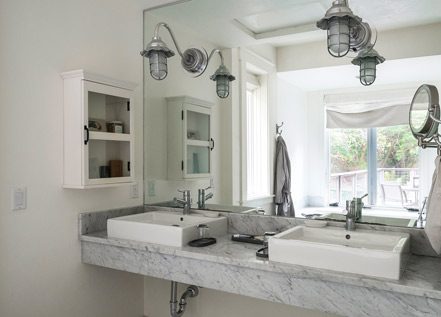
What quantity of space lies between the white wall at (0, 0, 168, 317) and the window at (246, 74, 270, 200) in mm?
860

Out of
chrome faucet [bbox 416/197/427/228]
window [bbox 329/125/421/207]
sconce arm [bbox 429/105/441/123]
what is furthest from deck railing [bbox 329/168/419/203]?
sconce arm [bbox 429/105/441/123]

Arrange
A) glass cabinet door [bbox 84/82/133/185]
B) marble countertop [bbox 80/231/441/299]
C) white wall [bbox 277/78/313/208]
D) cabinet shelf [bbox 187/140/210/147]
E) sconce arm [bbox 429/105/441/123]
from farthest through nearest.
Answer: cabinet shelf [bbox 187/140/210/147], white wall [bbox 277/78/313/208], glass cabinet door [bbox 84/82/133/185], sconce arm [bbox 429/105/441/123], marble countertop [bbox 80/231/441/299]

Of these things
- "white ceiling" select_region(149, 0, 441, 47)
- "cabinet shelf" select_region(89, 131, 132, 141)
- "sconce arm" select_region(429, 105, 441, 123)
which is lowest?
"cabinet shelf" select_region(89, 131, 132, 141)

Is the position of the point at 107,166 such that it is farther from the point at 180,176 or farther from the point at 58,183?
the point at 180,176

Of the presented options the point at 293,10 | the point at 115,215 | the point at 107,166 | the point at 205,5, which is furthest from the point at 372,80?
→ the point at 115,215

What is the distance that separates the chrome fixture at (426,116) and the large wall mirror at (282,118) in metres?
0.06

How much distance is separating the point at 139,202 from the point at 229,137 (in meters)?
0.77

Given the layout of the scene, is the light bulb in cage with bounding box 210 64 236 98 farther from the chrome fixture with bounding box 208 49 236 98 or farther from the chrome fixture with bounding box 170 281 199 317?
the chrome fixture with bounding box 170 281 199 317

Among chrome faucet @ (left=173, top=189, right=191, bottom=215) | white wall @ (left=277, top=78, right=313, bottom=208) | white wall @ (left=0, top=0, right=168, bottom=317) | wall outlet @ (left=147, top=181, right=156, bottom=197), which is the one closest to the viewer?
white wall @ (left=0, top=0, right=168, bottom=317)

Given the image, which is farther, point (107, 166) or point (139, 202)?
point (139, 202)

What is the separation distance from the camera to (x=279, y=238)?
1659 mm

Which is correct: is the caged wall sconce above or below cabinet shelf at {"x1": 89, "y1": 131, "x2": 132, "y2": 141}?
above

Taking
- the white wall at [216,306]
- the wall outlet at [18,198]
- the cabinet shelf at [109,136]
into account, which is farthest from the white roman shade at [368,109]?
the wall outlet at [18,198]

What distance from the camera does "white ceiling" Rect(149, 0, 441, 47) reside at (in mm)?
1921
